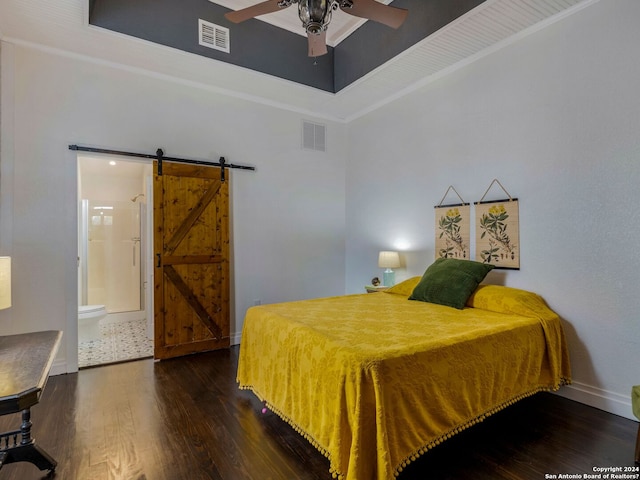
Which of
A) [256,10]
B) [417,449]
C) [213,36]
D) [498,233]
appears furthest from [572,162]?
[213,36]

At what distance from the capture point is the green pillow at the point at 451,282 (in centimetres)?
289

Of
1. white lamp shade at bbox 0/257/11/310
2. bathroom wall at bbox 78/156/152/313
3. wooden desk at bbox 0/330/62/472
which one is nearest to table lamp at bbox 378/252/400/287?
wooden desk at bbox 0/330/62/472

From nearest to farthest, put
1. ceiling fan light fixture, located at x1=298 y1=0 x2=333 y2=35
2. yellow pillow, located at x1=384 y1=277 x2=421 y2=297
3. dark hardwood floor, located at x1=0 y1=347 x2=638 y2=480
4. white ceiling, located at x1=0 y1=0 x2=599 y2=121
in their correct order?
dark hardwood floor, located at x1=0 y1=347 x2=638 y2=480 < ceiling fan light fixture, located at x1=298 y1=0 x2=333 y2=35 < white ceiling, located at x1=0 y1=0 x2=599 y2=121 < yellow pillow, located at x1=384 y1=277 x2=421 y2=297

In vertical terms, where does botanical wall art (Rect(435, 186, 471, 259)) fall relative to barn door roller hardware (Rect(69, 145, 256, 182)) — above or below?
below

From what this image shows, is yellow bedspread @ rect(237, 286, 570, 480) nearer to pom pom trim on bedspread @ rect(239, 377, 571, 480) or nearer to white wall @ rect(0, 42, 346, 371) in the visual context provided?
pom pom trim on bedspread @ rect(239, 377, 571, 480)

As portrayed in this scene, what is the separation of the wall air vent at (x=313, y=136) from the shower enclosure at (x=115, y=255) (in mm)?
2865

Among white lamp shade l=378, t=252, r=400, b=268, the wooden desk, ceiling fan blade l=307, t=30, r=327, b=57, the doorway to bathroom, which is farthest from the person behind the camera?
the doorway to bathroom

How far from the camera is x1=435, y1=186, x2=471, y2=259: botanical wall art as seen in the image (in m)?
3.46

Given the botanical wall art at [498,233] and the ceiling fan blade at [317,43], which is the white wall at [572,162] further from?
the ceiling fan blade at [317,43]

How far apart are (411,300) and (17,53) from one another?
4.23m

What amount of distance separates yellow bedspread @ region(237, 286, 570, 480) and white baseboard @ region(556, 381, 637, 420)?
187 millimetres

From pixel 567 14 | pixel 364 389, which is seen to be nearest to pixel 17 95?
pixel 364 389

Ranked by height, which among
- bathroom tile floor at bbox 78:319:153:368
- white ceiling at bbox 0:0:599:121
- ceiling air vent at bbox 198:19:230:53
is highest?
ceiling air vent at bbox 198:19:230:53

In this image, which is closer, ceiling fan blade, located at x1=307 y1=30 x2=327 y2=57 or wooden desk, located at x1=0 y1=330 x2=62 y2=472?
wooden desk, located at x1=0 y1=330 x2=62 y2=472
